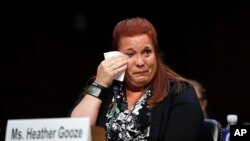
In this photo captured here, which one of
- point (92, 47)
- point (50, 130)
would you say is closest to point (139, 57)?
point (50, 130)

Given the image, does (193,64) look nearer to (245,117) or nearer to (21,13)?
(245,117)

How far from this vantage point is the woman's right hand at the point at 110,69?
6.69ft

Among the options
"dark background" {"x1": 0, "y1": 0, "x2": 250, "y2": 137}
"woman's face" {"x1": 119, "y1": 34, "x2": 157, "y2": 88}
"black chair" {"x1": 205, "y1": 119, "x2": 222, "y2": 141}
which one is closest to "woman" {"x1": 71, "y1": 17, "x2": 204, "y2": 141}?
"woman's face" {"x1": 119, "y1": 34, "x2": 157, "y2": 88}

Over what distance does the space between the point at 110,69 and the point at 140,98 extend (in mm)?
198

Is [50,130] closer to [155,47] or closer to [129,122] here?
[129,122]

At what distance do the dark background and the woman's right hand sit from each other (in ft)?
10.1

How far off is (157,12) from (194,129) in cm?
339

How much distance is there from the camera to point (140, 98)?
214 cm

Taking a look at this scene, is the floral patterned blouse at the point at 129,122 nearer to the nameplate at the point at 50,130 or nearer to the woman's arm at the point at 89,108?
the woman's arm at the point at 89,108

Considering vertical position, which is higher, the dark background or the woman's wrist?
the dark background

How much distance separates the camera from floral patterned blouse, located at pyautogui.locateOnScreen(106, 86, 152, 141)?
203 cm

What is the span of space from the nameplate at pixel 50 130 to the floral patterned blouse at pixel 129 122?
476 mm

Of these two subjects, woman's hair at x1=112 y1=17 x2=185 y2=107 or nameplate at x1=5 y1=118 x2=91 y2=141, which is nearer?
nameplate at x1=5 y1=118 x2=91 y2=141

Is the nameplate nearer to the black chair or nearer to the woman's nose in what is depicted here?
the woman's nose
